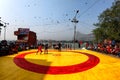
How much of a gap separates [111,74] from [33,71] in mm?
6351

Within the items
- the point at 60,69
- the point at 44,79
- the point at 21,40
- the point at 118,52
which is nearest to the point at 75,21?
the point at 21,40

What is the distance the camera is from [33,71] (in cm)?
1212

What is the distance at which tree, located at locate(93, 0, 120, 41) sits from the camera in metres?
48.5

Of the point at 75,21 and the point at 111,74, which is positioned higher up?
the point at 75,21

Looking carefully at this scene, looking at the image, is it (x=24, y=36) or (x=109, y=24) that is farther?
(x=109, y=24)

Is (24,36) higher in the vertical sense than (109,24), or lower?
lower

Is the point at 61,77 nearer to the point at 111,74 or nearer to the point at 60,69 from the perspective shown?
the point at 60,69

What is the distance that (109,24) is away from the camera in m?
52.5

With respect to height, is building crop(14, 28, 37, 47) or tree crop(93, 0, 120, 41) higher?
tree crop(93, 0, 120, 41)

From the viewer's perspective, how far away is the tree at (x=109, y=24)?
159 feet

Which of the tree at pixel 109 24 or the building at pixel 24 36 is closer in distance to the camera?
the building at pixel 24 36

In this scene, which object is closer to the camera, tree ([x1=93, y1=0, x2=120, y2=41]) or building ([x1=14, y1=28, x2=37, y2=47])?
building ([x1=14, y1=28, x2=37, y2=47])

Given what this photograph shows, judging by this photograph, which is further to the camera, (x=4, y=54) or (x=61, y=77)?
(x=4, y=54)

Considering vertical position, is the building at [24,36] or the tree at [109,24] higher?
the tree at [109,24]
